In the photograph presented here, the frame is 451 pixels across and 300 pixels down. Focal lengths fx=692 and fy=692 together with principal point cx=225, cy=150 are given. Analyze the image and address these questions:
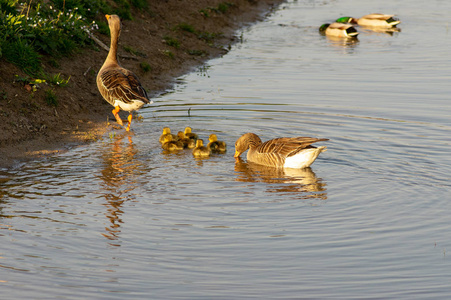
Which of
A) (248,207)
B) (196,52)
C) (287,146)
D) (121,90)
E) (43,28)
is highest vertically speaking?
(43,28)

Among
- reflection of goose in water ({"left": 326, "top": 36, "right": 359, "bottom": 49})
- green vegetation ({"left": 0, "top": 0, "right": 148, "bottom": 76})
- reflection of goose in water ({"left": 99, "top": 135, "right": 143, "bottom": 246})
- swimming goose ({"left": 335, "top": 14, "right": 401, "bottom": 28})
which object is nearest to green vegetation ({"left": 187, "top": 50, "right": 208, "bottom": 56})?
green vegetation ({"left": 0, "top": 0, "right": 148, "bottom": 76})

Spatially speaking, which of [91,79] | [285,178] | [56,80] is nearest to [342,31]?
[91,79]

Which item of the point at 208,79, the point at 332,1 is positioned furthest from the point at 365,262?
the point at 332,1

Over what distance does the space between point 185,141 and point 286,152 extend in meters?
2.19

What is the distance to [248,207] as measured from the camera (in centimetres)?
987

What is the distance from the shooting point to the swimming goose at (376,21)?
2772 cm

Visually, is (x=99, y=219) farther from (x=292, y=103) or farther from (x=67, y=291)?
(x=292, y=103)

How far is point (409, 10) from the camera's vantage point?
33.1 m

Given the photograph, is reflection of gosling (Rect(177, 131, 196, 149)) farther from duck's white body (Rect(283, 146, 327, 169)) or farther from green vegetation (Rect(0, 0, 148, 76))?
green vegetation (Rect(0, 0, 148, 76))

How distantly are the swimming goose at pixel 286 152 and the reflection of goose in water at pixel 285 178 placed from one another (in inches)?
4.9

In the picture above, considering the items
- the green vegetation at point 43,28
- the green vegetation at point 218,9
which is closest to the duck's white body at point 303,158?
the green vegetation at point 43,28

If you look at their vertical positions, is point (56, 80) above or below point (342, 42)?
above

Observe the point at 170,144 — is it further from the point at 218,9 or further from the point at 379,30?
the point at 379,30

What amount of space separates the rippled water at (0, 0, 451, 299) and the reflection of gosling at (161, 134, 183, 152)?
205 millimetres
